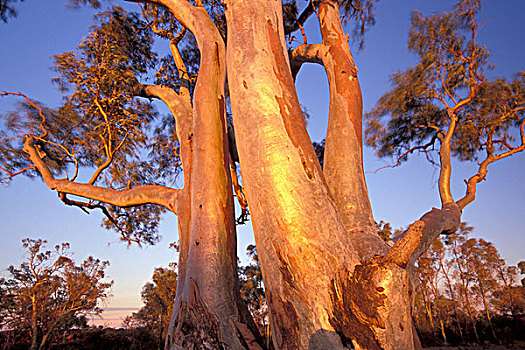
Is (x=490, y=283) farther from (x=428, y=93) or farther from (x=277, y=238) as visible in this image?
(x=277, y=238)

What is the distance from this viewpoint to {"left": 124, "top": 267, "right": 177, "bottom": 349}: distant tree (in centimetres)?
1516

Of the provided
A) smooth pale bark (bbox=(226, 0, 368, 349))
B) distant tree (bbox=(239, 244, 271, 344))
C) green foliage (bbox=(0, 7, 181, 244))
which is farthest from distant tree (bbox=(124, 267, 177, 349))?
Result: smooth pale bark (bbox=(226, 0, 368, 349))

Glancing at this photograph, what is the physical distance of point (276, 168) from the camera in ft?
5.59

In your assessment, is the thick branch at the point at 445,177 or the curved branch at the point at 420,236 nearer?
the curved branch at the point at 420,236

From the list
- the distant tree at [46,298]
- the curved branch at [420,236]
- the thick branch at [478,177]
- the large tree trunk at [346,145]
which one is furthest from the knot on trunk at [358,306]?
the distant tree at [46,298]

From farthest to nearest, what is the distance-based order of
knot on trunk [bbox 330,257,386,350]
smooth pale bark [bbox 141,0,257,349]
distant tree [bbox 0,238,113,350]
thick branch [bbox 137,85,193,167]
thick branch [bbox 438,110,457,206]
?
distant tree [bbox 0,238,113,350], thick branch [bbox 137,85,193,167], thick branch [bbox 438,110,457,206], smooth pale bark [bbox 141,0,257,349], knot on trunk [bbox 330,257,386,350]

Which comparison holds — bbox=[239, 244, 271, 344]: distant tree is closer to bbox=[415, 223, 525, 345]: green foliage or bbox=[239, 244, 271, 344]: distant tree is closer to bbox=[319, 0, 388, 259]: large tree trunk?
bbox=[415, 223, 525, 345]: green foliage

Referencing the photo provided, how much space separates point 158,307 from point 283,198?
17.4 metres

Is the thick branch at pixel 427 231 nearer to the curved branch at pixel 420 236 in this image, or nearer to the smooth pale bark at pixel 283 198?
the curved branch at pixel 420 236

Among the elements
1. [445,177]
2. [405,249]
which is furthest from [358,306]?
[445,177]

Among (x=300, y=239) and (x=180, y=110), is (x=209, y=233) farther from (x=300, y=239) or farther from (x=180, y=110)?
(x=180, y=110)

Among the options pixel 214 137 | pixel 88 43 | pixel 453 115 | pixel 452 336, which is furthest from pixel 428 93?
pixel 452 336

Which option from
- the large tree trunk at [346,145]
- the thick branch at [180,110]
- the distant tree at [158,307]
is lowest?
the distant tree at [158,307]

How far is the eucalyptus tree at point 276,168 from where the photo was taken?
4.73 ft
